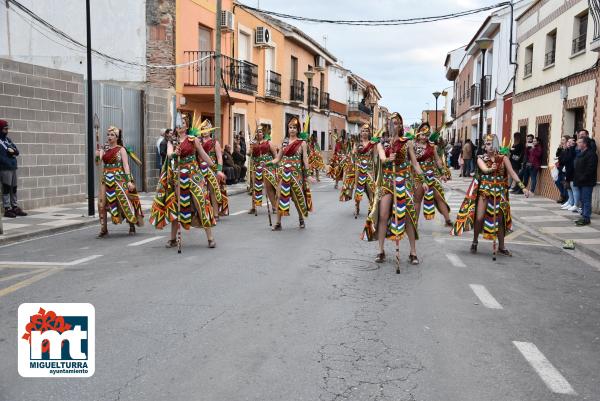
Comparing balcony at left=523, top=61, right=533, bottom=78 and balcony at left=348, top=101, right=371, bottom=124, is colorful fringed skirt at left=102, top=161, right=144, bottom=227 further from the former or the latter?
balcony at left=348, top=101, right=371, bottom=124

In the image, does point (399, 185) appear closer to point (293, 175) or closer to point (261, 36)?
point (293, 175)

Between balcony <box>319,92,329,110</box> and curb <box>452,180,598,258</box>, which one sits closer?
curb <box>452,180,598,258</box>

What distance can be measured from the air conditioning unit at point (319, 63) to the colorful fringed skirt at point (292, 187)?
31.9 m

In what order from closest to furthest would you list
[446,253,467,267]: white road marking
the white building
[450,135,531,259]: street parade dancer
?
1. [446,253,467,267]: white road marking
2. [450,135,531,259]: street parade dancer
3. the white building

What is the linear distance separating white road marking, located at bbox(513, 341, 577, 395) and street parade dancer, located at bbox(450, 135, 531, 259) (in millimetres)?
3919

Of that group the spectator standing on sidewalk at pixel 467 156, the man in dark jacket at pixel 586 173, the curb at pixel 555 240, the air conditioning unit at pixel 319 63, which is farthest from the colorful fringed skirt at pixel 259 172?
the air conditioning unit at pixel 319 63

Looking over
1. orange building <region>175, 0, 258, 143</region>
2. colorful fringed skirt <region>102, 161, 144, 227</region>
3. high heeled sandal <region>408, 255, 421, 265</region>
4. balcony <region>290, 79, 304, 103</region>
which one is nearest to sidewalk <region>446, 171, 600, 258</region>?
high heeled sandal <region>408, 255, 421, 265</region>

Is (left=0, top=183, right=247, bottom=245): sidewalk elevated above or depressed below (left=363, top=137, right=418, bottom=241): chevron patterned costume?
below

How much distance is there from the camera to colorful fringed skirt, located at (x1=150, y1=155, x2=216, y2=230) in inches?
337

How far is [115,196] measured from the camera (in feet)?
32.6

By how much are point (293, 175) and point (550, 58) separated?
40.7 feet

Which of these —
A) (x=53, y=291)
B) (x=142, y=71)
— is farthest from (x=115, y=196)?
(x=142, y=71)

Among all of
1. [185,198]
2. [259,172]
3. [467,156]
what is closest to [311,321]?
[185,198]

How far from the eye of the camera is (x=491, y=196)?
28.1 ft
